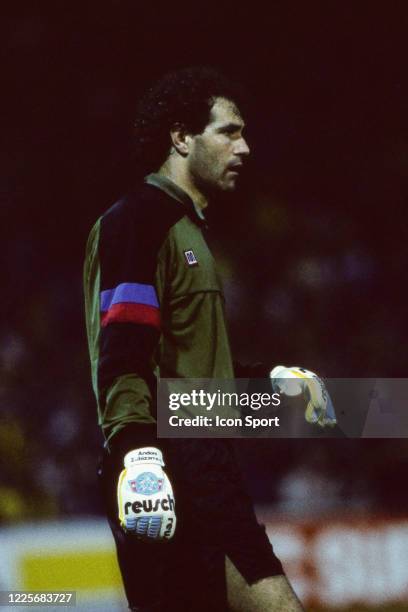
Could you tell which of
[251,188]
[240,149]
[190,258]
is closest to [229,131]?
[240,149]

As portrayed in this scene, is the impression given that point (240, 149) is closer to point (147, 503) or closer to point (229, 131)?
point (229, 131)

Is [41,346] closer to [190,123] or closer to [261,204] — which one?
[261,204]

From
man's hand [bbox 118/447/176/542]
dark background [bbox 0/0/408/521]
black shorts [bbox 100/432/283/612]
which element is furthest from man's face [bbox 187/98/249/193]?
dark background [bbox 0/0/408/521]

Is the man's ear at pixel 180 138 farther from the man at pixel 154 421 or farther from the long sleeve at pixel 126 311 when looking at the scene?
the long sleeve at pixel 126 311

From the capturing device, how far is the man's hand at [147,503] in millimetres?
2217

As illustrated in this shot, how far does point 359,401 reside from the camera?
5.12m

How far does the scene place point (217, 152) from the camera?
2.77 meters

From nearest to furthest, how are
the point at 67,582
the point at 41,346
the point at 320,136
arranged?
the point at 67,582, the point at 41,346, the point at 320,136

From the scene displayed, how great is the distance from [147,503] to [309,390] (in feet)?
2.08

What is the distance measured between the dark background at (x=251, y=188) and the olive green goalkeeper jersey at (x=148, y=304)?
3.45m

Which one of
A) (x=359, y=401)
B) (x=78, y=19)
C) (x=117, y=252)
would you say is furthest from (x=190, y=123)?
(x=78, y=19)

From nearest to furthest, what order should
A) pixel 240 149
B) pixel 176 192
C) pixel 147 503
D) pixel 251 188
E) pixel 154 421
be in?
pixel 147 503, pixel 154 421, pixel 176 192, pixel 240 149, pixel 251 188

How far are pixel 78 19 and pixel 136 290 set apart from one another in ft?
14.6

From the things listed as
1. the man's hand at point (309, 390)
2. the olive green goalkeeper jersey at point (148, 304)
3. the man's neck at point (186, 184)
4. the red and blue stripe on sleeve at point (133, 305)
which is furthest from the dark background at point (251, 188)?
the red and blue stripe on sleeve at point (133, 305)
